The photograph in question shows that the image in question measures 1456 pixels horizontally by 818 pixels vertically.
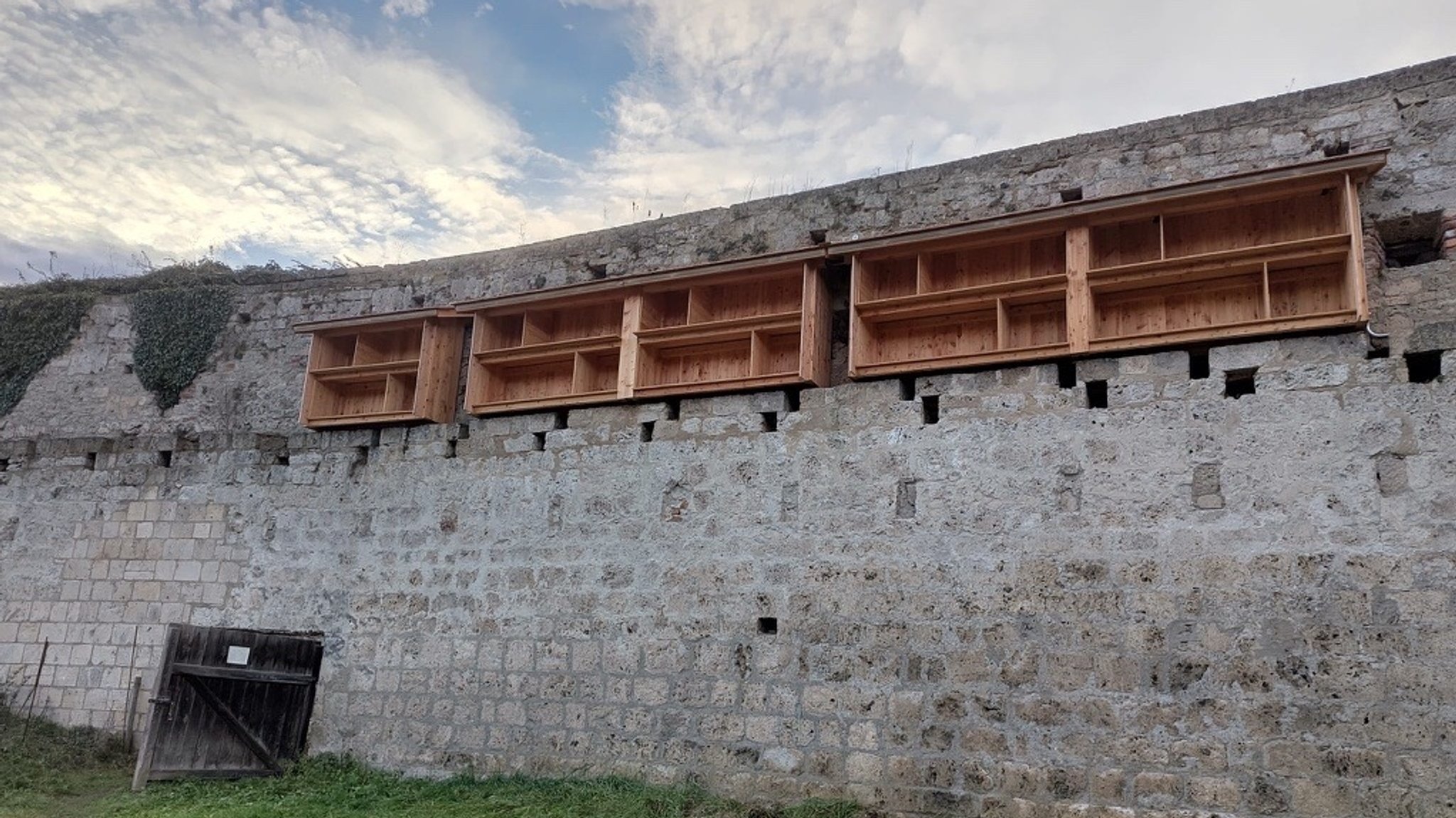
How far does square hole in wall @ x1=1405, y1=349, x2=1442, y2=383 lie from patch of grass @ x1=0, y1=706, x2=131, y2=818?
9975 millimetres

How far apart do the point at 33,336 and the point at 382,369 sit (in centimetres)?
593

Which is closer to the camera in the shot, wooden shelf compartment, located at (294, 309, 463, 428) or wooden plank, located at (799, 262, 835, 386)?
wooden plank, located at (799, 262, 835, 386)

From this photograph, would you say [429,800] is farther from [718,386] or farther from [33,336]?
[33,336]

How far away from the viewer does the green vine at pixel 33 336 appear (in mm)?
13398

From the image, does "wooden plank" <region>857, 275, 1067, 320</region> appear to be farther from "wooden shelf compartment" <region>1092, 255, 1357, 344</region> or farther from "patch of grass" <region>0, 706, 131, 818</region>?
"patch of grass" <region>0, 706, 131, 818</region>

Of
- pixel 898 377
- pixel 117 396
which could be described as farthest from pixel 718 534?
pixel 117 396

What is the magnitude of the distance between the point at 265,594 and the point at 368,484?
1.46m

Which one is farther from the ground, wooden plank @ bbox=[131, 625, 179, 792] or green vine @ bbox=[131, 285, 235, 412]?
green vine @ bbox=[131, 285, 235, 412]

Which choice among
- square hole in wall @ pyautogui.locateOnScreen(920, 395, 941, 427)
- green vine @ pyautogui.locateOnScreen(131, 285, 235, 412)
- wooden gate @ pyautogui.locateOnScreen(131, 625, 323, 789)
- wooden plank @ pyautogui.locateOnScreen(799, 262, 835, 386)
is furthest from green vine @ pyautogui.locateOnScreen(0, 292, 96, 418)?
square hole in wall @ pyautogui.locateOnScreen(920, 395, 941, 427)

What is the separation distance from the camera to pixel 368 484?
411 inches

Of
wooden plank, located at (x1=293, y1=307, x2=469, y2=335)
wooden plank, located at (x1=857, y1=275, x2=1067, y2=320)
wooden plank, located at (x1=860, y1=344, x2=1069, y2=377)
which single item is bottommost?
wooden plank, located at (x1=860, y1=344, x2=1069, y2=377)

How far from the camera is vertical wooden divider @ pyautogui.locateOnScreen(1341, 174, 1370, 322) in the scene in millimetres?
7012

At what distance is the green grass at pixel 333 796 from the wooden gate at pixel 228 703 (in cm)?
19

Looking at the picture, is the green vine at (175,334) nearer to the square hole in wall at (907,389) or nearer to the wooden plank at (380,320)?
the wooden plank at (380,320)
